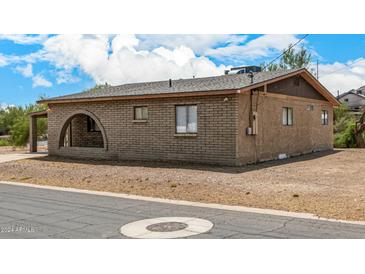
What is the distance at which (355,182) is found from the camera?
36.8ft

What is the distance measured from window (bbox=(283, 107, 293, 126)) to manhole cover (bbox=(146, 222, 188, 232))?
12.9 meters

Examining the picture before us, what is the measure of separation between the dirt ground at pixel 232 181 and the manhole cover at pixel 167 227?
7.14ft

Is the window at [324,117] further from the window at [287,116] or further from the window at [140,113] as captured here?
the window at [140,113]

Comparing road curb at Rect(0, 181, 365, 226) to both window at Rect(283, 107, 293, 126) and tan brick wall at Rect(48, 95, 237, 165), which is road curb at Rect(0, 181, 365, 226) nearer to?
tan brick wall at Rect(48, 95, 237, 165)

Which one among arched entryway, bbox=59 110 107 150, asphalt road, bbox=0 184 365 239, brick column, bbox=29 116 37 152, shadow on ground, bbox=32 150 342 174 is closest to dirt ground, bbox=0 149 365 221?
shadow on ground, bbox=32 150 342 174

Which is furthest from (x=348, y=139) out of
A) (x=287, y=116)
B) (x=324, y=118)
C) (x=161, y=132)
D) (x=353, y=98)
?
(x=353, y=98)

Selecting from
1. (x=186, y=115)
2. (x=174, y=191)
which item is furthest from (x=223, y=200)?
(x=186, y=115)

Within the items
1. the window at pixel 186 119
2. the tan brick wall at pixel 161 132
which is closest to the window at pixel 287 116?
the tan brick wall at pixel 161 132

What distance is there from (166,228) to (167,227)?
7cm

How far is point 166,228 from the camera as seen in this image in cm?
650

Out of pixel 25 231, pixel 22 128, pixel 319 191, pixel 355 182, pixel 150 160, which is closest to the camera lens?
pixel 25 231

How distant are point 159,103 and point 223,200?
8060 mm

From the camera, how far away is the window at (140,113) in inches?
672

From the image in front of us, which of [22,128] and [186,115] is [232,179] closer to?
[186,115]
